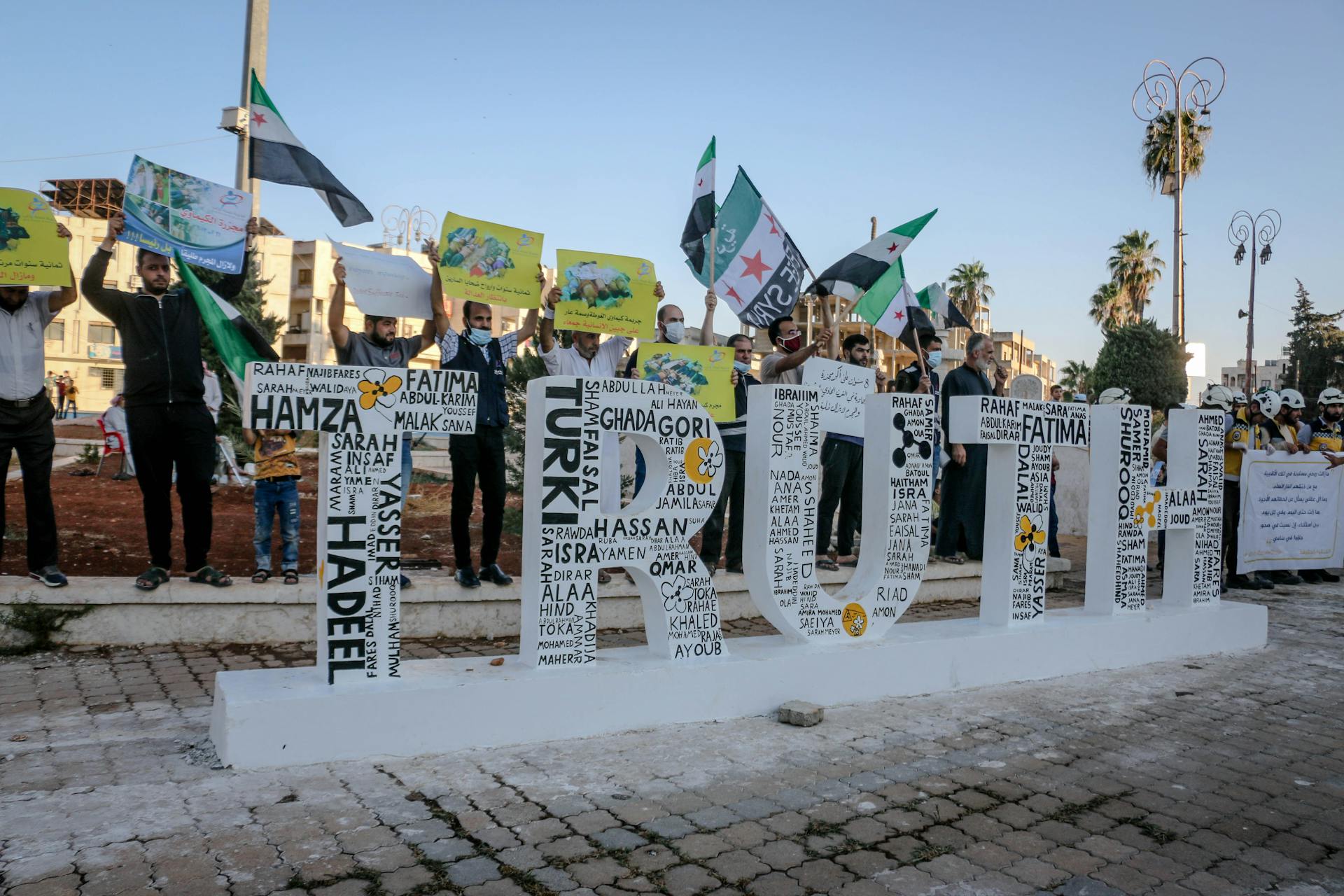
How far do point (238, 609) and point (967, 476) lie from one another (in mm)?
6144

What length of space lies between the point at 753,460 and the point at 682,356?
1642 mm

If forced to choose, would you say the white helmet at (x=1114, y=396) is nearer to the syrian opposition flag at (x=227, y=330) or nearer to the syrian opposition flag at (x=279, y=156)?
the syrian opposition flag at (x=279, y=156)

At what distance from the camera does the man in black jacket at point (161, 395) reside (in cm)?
619

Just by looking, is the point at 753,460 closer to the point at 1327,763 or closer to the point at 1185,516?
the point at 1327,763

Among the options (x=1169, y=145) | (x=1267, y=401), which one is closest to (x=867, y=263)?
(x=1267, y=401)

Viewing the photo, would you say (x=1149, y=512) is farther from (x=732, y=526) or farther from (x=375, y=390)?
(x=375, y=390)

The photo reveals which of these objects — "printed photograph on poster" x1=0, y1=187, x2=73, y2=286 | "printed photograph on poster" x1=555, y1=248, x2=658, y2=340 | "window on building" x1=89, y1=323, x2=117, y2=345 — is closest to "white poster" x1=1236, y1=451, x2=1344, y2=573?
"printed photograph on poster" x1=555, y1=248, x2=658, y2=340

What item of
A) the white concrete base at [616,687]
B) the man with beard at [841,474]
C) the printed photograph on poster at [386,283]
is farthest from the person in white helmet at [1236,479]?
the printed photograph on poster at [386,283]

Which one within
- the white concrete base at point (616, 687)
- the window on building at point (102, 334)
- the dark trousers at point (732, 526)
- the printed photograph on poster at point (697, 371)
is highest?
the window on building at point (102, 334)

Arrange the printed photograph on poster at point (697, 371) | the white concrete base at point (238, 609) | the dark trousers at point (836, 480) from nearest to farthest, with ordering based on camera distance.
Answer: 1. the white concrete base at point (238, 609)
2. the printed photograph on poster at point (697, 371)
3. the dark trousers at point (836, 480)

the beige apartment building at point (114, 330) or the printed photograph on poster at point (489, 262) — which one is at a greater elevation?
the beige apartment building at point (114, 330)

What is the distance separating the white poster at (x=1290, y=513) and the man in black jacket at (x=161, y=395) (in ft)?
33.5

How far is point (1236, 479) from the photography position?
1100cm

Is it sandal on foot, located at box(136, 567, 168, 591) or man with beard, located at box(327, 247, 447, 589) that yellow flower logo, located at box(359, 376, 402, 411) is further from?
sandal on foot, located at box(136, 567, 168, 591)
